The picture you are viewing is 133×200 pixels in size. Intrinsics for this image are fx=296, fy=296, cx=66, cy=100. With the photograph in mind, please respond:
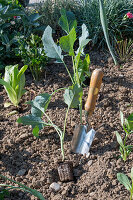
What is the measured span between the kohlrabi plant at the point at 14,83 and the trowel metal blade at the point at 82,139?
0.61 metres

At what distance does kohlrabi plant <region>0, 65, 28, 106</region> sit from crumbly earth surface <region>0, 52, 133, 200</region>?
86 millimetres

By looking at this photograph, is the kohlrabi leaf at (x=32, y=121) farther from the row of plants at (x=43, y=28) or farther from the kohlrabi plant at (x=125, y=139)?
the row of plants at (x=43, y=28)

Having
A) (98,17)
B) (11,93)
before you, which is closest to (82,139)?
(11,93)

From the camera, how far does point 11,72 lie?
88.0 inches

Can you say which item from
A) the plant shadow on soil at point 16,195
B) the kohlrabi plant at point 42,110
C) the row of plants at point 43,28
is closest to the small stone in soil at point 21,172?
the plant shadow on soil at point 16,195

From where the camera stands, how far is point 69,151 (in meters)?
1.86

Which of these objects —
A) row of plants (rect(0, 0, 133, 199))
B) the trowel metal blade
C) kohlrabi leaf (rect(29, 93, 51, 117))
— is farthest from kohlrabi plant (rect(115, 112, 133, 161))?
kohlrabi leaf (rect(29, 93, 51, 117))

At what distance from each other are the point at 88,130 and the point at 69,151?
0.59ft

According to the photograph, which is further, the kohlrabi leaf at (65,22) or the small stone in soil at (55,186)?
the kohlrabi leaf at (65,22)

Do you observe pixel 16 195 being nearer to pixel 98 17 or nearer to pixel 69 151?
pixel 69 151

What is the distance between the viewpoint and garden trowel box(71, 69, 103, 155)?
1834 millimetres

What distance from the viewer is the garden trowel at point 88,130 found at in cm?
183

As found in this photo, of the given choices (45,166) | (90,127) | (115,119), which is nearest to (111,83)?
(115,119)

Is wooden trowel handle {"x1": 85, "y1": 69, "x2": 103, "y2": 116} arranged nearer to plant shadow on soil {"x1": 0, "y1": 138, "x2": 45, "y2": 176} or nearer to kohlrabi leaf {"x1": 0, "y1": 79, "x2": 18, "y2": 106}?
plant shadow on soil {"x1": 0, "y1": 138, "x2": 45, "y2": 176}
